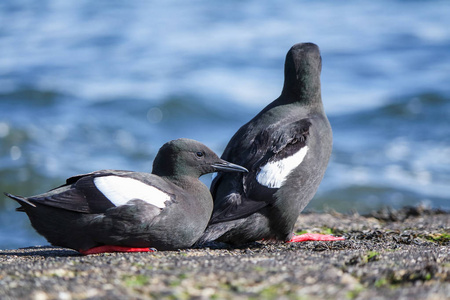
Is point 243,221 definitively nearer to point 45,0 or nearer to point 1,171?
point 1,171

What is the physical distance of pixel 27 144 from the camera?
15078mm

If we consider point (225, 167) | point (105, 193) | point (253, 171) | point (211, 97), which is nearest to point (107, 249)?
point (105, 193)

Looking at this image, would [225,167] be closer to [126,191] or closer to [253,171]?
[253,171]

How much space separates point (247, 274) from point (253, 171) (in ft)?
7.13

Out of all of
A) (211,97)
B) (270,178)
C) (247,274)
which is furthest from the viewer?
(211,97)

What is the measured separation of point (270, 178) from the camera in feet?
19.4

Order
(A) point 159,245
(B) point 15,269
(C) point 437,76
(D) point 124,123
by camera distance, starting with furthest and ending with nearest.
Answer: (C) point 437,76
(D) point 124,123
(A) point 159,245
(B) point 15,269

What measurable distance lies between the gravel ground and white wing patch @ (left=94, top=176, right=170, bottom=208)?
0.46 metres

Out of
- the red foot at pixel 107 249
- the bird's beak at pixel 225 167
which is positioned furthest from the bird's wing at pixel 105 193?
the bird's beak at pixel 225 167

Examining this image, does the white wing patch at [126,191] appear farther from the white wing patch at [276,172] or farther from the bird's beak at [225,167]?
the white wing patch at [276,172]

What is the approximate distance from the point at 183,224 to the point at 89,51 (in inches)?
692

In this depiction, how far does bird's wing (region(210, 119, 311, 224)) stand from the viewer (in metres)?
5.85

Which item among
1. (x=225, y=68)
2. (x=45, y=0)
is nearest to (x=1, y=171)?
(x=225, y=68)

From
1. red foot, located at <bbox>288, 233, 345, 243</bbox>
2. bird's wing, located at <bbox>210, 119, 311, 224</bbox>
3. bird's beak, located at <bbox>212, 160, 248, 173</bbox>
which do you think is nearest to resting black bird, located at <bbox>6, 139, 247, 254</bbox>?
bird's wing, located at <bbox>210, 119, 311, 224</bbox>
